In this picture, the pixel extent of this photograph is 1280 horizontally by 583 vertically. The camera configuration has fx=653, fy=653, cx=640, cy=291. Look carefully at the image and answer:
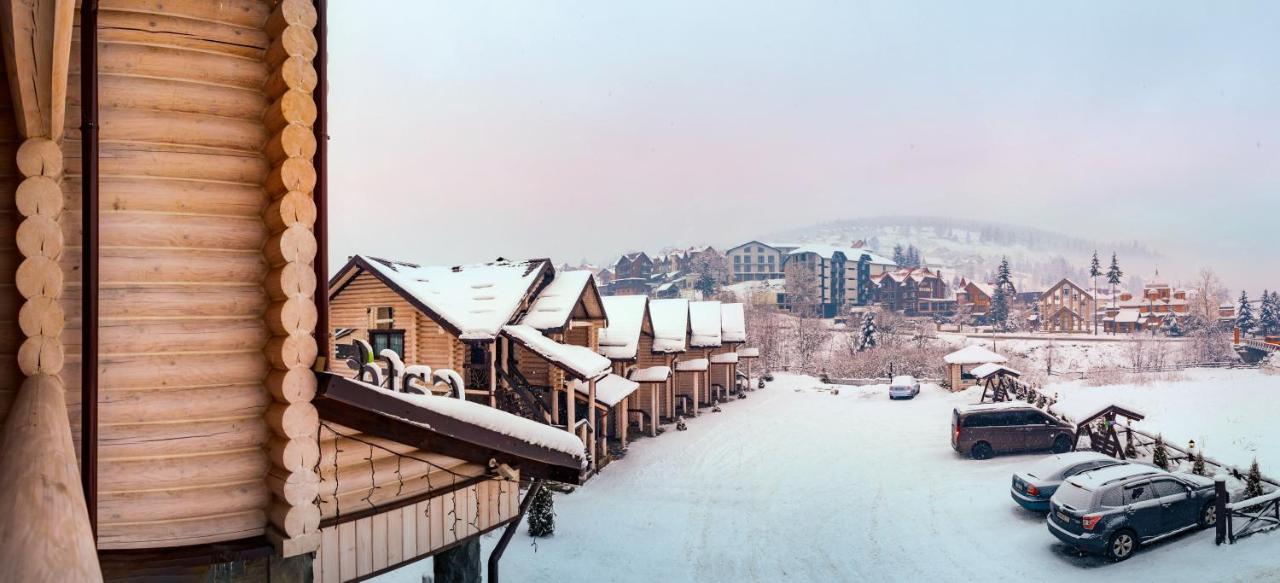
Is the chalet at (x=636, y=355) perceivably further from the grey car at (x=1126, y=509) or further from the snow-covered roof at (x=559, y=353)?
the grey car at (x=1126, y=509)

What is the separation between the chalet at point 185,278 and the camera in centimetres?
339

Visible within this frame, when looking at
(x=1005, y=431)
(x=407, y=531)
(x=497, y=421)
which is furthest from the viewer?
(x=1005, y=431)

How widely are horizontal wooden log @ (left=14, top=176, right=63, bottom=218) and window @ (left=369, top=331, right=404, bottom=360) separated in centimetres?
1545

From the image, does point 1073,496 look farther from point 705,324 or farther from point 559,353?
point 705,324

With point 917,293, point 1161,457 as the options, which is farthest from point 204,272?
point 917,293

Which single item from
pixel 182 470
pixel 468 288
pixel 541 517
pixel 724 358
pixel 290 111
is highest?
pixel 290 111

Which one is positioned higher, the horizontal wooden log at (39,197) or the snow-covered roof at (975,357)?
the horizontal wooden log at (39,197)

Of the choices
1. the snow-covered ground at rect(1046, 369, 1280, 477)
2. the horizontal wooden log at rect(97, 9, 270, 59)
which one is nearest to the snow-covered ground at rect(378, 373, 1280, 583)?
the snow-covered ground at rect(1046, 369, 1280, 477)

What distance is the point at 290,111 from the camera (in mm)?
3795

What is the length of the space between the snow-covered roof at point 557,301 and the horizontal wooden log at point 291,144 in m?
15.4

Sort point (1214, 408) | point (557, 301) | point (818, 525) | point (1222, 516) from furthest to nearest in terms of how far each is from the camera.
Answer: point (1214, 408) < point (557, 301) < point (818, 525) < point (1222, 516)

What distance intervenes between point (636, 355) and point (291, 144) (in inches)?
864

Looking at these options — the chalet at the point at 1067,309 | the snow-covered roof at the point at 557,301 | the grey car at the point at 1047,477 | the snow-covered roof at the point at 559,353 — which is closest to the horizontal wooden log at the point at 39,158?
the snow-covered roof at the point at 559,353

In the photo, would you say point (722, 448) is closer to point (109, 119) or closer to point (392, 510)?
point (392, 510)
